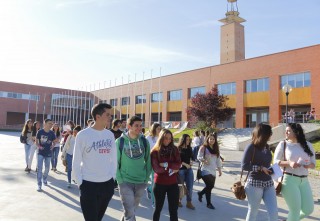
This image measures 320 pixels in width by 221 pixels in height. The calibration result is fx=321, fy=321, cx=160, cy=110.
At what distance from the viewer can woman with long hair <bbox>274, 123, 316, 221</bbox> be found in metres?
4.74

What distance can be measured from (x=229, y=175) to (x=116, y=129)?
653 centimetres

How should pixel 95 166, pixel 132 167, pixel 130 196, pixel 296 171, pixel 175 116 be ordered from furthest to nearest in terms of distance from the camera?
pixel 175 116 < pixel 296 171 < pixel 132 167 < pixel 130 196 < pixel 95 166

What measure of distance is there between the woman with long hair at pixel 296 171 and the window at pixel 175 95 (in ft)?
152

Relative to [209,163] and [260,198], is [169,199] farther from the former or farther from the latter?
[209,163]

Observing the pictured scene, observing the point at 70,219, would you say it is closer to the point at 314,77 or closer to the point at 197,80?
the point at 314,77

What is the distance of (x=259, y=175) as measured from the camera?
14.8ft

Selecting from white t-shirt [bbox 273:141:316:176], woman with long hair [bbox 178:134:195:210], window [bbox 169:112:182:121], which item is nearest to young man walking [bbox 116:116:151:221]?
A: white t-shirt [bbox 273:141:316:176]

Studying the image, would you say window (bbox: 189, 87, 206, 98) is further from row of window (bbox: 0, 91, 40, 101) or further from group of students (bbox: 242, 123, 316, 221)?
group of students (bbox: 242, 123, 316, 221)

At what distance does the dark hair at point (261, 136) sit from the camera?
4551 millimetres

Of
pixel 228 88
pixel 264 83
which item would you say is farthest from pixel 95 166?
pixel 228 88

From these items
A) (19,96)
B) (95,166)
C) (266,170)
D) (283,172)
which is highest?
(19,96)

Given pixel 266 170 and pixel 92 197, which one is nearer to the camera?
pixel 92 197

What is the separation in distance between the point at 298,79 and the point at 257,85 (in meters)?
5.38

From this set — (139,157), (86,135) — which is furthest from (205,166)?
(86,135)
